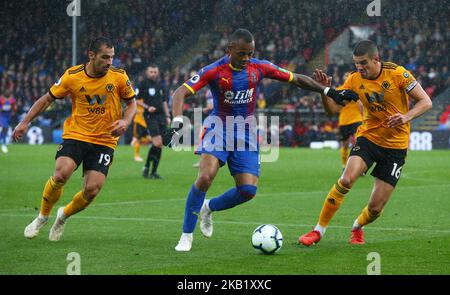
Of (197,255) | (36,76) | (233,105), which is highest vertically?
(36,76)

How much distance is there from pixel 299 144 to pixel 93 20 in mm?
10267

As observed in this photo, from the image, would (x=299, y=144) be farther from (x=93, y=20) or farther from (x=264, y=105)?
(x=93, y=20)

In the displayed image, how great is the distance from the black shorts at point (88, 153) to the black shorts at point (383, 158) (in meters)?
2.72

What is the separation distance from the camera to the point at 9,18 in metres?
38.8

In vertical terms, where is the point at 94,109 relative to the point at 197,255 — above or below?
above

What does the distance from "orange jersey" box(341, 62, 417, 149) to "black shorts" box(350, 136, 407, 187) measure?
64 millimetres

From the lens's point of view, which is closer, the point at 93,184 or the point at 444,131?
the point at 93,184

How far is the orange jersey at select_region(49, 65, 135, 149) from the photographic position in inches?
388

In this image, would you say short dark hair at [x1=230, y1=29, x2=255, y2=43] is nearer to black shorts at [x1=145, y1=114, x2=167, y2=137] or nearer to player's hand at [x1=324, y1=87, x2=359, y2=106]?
player's hand at [x1=324, y1=87, x2=359, y2=106]

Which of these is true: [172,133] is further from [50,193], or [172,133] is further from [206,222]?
[50,193]

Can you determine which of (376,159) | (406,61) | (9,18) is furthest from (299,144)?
(376,159)

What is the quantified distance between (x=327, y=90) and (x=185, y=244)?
85.1 inches

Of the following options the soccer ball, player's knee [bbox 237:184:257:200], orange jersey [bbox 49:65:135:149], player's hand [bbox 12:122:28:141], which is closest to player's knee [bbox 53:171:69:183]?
orange jersey [bbox 49:65:135:149]

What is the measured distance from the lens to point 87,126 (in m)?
9.93
